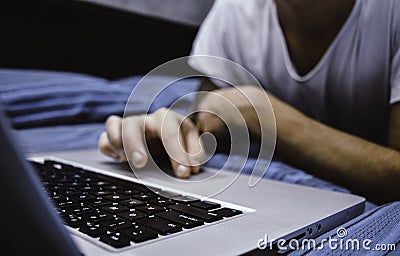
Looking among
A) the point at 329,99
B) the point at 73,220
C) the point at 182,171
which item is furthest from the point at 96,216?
the point at 329,99

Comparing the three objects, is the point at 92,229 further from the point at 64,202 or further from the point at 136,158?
the point at 136,158

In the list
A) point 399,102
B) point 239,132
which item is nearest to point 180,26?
point 239,132

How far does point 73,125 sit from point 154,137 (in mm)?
448

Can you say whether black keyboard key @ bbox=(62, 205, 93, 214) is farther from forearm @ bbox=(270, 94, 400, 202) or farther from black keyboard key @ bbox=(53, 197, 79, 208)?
forearm @ bbox=(270, 94, 400, 202)

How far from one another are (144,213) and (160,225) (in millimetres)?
Result: 25

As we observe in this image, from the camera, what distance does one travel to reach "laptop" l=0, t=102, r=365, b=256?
0.44 ft

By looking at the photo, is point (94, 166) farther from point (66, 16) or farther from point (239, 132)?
point (66, 16)

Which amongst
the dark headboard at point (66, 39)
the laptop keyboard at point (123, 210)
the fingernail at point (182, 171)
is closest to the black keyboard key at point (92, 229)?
the laptop keyboard at point (123, 210)

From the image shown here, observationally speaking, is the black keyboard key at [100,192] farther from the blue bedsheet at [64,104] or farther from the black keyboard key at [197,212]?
the blue bedsheet at [64,104]

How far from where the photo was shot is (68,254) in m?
0.14

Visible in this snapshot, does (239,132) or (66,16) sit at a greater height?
(66,16)

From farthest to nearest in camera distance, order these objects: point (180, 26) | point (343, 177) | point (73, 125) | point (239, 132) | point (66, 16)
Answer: point (66, 16), point (73, 125), point (180, 26), point (239, 132), point (343, 177)

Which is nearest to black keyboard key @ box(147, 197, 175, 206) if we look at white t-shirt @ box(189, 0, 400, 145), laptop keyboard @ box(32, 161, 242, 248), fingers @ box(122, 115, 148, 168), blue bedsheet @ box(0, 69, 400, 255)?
laptop keyboard @ box(32, 161, 242, 248)

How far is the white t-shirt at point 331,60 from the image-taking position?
0.42 m
